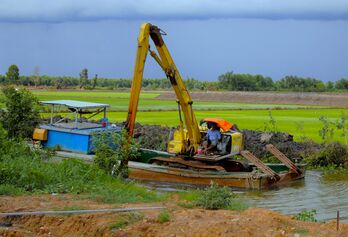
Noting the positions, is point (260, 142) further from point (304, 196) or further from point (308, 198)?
point (308, 198)

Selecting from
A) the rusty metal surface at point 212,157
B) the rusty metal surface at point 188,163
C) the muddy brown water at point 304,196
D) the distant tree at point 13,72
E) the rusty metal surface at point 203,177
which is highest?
the distant tree at point 13,72

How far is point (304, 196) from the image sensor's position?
18.5 m

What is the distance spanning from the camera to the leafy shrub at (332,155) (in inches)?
969

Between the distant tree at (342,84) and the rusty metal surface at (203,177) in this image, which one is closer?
the rusty metal surface at (203,177)

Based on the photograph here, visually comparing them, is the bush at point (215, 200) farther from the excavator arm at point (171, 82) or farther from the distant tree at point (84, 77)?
the distant tree at point (84, 77)

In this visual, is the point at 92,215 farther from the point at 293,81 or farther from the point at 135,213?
the point at 293,81

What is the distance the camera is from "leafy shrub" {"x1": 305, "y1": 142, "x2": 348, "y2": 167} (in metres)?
24.6

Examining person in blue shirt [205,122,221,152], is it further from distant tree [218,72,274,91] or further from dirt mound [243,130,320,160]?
distant tree [218,72,274,91]

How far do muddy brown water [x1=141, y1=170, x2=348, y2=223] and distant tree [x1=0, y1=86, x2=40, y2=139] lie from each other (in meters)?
8.19

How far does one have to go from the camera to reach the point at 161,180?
20.3 meters

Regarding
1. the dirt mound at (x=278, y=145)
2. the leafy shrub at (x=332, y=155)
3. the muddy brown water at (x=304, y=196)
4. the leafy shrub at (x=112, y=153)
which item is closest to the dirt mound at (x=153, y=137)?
the dirt mound at (x=278, y=145)

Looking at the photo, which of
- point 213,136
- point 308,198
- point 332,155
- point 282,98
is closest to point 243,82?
point 282,98

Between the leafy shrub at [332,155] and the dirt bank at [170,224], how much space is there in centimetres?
1503

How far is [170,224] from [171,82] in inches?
471
